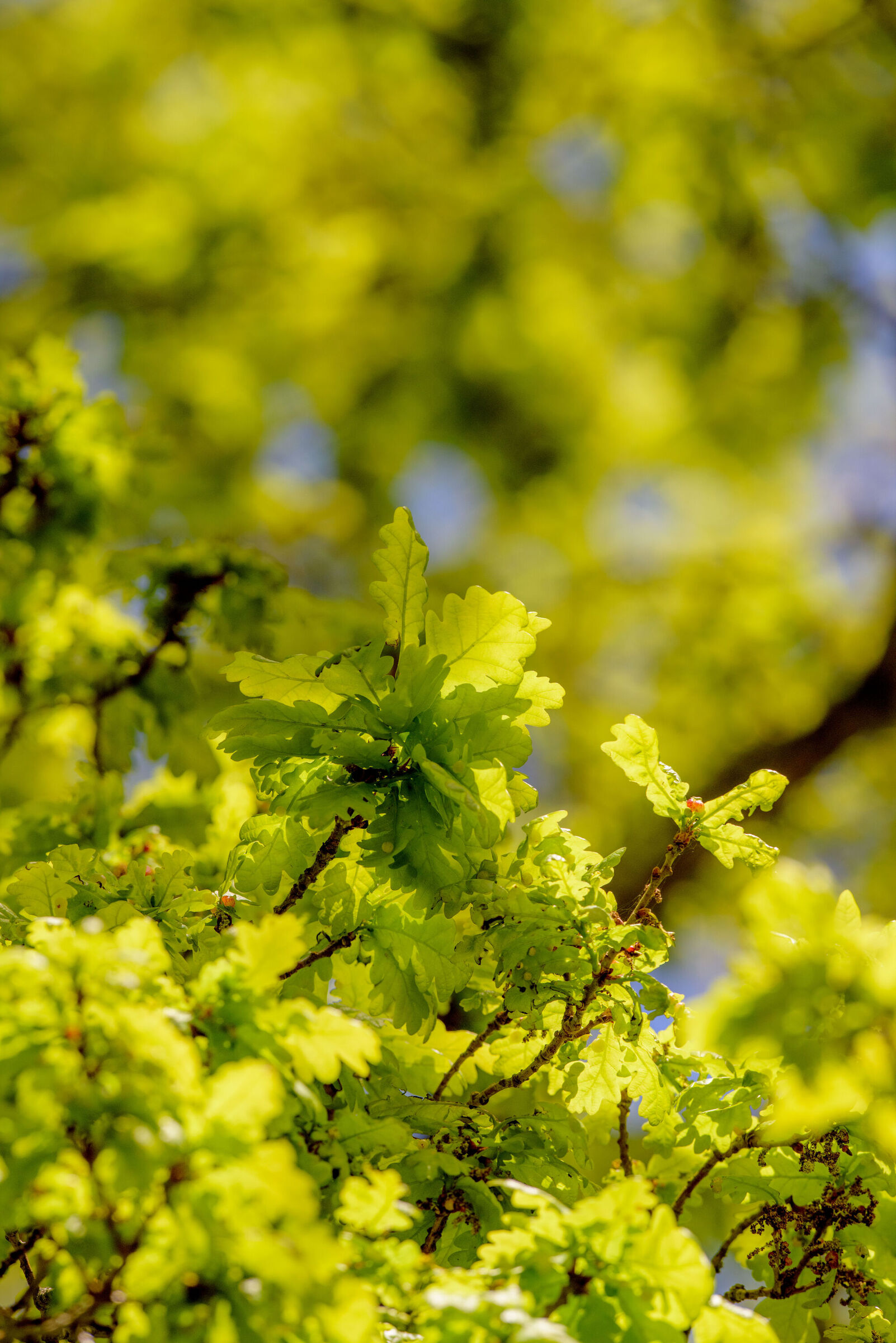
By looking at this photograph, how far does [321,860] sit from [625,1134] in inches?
40.7

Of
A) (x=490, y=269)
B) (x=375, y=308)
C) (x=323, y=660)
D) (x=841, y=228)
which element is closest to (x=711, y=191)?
(x=841, y=228)

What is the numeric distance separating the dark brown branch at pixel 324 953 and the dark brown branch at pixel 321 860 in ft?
0.05

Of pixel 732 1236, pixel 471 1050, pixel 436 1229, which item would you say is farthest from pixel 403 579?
Answer: pixel 732 1236

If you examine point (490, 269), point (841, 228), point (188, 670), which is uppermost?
point (841, 228)

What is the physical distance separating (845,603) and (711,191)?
3.66 metres

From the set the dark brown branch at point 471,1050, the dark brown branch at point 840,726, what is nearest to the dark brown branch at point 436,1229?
the dark brown branch at point 471,1050

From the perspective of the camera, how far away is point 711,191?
6305 mm

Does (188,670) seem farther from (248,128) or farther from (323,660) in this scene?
(248,128)

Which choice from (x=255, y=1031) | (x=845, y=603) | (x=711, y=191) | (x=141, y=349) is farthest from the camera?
(x=845, y=603)

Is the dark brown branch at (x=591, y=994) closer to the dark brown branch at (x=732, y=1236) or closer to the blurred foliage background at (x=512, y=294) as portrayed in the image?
the dark brown branch at (x=732, y=1236)

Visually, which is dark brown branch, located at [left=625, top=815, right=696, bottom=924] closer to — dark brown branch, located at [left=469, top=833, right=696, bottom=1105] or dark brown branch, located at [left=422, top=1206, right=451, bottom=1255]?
dark brown branch, located at [left=469, top=833, right=696, bottom=1105]

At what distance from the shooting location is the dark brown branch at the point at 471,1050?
6.25 ft

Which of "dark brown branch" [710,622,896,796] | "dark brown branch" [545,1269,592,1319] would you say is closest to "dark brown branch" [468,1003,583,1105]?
"dark brown branch" [545,1269,592,1319]

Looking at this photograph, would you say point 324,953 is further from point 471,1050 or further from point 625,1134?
point 625,1134
